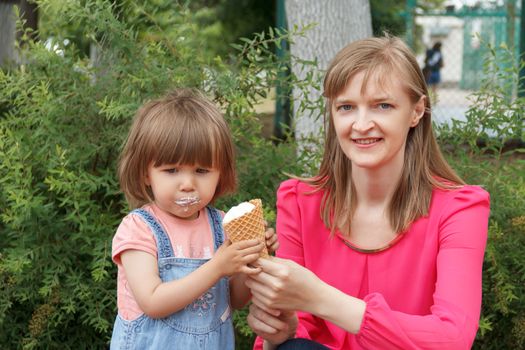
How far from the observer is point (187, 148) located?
2250mm

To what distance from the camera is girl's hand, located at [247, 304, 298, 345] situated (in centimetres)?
238

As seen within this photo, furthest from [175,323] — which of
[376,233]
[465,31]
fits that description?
[465,31]

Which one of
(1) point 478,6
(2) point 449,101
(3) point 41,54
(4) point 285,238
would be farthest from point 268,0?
(4) point 285,238

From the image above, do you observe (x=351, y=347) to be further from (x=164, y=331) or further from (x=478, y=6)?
(x=478, y=6)

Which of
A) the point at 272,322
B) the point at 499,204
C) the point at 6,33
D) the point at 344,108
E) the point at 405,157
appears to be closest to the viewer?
the point at 272,322

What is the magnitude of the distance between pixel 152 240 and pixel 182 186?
18 centimetres

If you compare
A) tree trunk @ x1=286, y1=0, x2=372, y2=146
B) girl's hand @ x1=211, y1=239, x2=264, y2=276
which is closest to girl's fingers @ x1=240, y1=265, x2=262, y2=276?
girl's hand @ x1=211, y1=239, x2=264, y2=276

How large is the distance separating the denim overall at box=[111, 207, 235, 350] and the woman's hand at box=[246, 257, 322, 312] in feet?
0.51

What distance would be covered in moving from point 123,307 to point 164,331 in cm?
16

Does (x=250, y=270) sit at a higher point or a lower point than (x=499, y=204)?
higher

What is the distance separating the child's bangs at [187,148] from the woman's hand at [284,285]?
1.08 feet

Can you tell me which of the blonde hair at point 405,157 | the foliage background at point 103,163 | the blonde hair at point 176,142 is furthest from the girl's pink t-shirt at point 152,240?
the foliage background at point 103,163

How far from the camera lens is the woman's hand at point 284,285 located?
2.19 meters

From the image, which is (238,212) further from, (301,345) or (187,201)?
(301,345)
